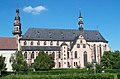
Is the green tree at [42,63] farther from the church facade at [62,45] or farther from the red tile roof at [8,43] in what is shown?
the church facade at [62,45]

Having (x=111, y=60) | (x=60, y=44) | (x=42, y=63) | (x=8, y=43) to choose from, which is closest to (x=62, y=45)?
(x=60, y=44)

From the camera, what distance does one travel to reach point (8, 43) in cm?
8725

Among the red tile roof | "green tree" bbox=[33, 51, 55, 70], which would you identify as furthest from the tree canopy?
the red tile roof

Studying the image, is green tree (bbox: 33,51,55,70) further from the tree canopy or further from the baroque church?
the tree canopy

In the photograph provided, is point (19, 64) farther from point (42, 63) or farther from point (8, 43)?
point (8, 43)

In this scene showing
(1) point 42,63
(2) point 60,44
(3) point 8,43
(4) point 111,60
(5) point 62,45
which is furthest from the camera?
(2) point 60,44

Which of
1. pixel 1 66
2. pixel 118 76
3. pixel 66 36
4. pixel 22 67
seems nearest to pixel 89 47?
pixel 66 36

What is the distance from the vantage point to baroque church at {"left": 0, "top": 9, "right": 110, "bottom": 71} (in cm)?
9294

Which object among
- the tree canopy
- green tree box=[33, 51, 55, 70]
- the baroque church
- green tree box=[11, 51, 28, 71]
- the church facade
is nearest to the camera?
green tree box=[11, 51, 28, 71]

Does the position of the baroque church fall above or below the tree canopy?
above

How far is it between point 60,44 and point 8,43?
22.7 m

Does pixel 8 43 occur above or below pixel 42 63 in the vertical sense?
above

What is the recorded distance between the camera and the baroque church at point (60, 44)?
9294 cm

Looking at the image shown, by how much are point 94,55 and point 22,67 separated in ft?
139
